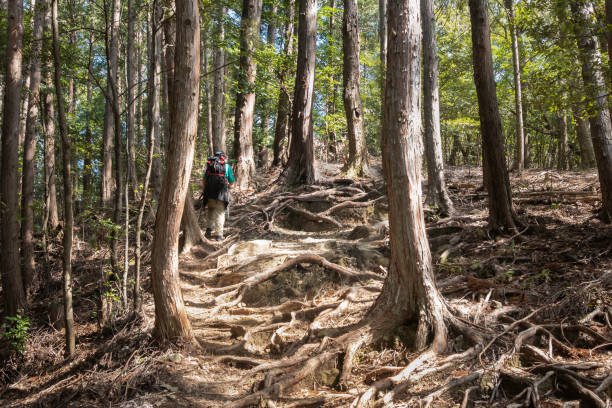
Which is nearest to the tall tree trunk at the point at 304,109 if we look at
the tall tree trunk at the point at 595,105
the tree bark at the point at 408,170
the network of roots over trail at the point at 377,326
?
the network of roots over trail at the point at 377,326

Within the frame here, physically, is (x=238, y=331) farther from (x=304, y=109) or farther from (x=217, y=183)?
(x=304, y=109)

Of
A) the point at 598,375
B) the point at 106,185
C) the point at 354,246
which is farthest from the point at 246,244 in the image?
the point at 106,185

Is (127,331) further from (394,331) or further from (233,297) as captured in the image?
(394,331)

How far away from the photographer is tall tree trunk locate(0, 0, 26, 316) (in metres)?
8.00

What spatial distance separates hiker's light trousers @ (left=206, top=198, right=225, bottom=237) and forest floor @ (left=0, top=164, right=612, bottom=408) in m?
0.36

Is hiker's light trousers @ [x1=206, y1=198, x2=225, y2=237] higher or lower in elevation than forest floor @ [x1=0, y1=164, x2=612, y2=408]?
higher

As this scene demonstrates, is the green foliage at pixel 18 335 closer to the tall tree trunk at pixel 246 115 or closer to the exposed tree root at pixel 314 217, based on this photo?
the exposed tree root at pixel 314 217

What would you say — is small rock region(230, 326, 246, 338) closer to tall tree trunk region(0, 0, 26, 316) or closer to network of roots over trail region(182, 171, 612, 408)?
network of roots over trail region(182, 171, 612, 408)

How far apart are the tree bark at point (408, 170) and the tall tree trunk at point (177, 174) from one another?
2.44m

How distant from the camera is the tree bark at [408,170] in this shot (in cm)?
440

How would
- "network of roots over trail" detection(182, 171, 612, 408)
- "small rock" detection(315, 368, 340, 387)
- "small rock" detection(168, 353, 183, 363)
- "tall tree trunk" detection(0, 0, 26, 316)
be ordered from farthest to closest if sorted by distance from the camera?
"tall tree trunk" detection(0, 0, 26, 316) < "small rock" detection(168, 353, 183, 363) < "small rock" detection(315, 368, 340, 387) < "network of roots over trail" detection(182, 171, 612, 408)

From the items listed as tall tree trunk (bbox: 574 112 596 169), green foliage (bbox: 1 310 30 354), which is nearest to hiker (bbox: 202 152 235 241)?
green foliage (bbox: 1 310 30 354)

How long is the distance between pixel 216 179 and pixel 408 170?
18.8 feet

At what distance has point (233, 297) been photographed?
23.1 ft
